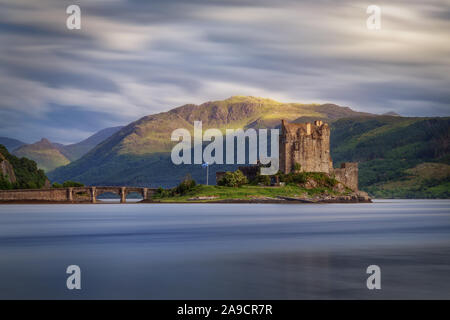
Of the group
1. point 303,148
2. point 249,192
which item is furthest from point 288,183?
point 249,192

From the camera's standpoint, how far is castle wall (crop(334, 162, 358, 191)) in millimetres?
182212

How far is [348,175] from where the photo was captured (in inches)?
7229

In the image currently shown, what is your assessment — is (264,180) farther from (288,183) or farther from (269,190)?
(288,183)

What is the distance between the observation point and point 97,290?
1118 inches

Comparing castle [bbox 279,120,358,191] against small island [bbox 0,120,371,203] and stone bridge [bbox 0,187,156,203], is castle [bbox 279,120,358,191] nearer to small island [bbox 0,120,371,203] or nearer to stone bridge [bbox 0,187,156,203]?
small island [bbox 0,120,371,203]

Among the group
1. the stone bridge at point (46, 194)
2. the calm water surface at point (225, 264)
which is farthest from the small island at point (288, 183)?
the calm water surface at point (225, 264)

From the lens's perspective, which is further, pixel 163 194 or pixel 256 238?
pixel 163 194

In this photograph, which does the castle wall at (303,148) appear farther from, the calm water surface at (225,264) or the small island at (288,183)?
the calm water surface at (225,264)

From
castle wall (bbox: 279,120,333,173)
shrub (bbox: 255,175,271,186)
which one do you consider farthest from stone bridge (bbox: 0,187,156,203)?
castle wall (bbox: 279,120,333,173)

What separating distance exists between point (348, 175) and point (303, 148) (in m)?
19.4

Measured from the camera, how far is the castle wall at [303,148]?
567 feet

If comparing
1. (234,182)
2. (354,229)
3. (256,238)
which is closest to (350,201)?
(234,182)

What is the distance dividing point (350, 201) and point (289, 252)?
140911mm
